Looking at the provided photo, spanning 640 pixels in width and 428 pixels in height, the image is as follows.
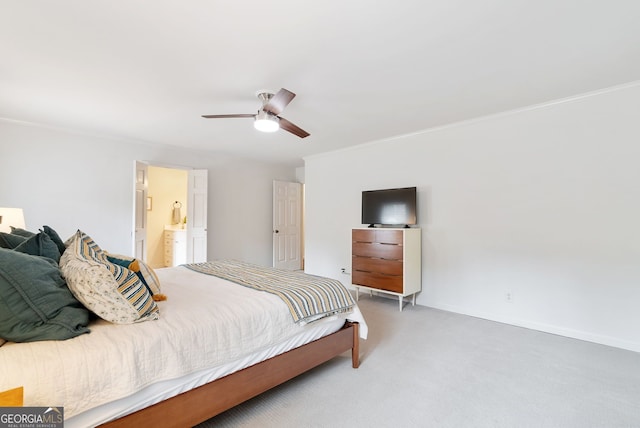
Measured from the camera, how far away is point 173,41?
1.99 m

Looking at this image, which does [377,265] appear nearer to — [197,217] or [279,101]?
[279,101]

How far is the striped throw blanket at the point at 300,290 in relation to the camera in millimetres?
1963

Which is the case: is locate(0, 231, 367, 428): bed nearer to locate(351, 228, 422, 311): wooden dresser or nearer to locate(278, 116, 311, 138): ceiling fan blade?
locate(278, 116, 311, 138): ceiling fan blade

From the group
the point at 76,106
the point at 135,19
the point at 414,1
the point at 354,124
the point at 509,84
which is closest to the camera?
the point at 414,1

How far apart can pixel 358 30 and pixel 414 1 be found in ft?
1.20

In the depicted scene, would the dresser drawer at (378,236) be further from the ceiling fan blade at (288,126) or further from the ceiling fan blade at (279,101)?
the ceiling fan blade at (279,101)

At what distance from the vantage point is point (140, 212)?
4371mm

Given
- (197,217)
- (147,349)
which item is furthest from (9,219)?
(147,349)

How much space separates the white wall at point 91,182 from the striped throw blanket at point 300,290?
236cm

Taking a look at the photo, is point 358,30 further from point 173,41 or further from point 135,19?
point 135,19

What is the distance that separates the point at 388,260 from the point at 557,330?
5.97 feet

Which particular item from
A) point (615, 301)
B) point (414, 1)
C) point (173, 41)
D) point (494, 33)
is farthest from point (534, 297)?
point (173, 41)

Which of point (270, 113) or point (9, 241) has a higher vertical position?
point (270, 113)

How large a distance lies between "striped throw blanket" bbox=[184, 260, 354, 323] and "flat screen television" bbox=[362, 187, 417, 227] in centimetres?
197
